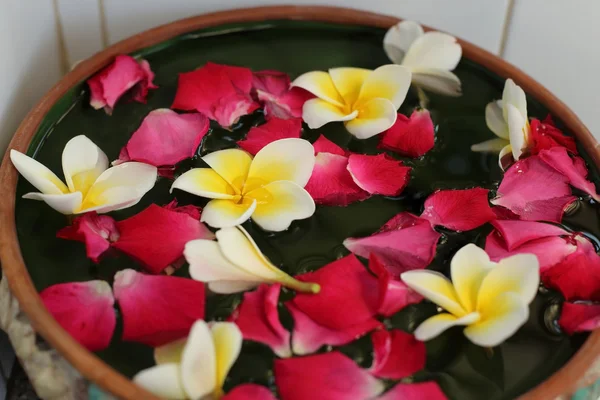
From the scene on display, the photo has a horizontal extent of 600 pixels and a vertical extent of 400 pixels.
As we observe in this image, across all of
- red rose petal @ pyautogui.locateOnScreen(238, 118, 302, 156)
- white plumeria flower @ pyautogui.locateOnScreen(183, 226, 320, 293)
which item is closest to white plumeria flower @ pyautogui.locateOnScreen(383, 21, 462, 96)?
red rose petal @ pyautogui.locateOnScreen(238, 118, 302, 156)

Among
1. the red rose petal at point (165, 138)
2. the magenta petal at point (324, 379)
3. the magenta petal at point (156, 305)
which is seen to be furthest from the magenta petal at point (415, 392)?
the red rose petal at point (165, 138)

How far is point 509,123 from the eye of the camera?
491mm

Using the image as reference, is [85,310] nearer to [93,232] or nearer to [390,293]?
[93,232]

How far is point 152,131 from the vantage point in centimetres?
50

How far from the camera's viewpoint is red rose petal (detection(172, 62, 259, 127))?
0.52m

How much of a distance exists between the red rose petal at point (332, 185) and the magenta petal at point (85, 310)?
146mm

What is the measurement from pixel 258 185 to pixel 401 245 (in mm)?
99

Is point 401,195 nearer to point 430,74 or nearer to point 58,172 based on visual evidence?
point 430,74

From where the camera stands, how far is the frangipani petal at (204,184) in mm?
443

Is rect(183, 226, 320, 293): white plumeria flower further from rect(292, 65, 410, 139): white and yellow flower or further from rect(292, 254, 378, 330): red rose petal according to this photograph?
rect(292, 65, 410, 139): white and yellow flower

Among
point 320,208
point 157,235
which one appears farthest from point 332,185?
point 157,235

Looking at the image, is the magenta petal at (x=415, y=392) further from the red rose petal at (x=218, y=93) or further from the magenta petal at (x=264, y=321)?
the red rose petal at (x=218, y=93)

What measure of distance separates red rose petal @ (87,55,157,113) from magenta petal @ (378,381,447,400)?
29 cm

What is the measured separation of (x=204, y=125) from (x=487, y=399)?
262 millimetres
